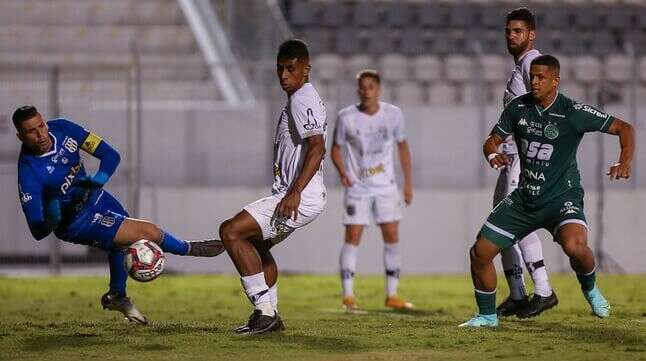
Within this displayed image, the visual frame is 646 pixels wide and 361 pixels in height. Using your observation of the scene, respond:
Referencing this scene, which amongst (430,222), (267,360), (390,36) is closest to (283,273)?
(430,222)

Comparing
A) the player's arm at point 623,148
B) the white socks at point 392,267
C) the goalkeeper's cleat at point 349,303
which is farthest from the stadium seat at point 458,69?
the player's arm at point 623,148

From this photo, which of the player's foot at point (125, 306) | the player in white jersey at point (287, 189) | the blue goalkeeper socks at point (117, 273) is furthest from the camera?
the blue goalkeeper socks at point (117, 273)

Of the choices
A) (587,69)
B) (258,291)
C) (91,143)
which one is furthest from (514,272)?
(587,69)

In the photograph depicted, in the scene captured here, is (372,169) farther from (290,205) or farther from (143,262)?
(290,205)

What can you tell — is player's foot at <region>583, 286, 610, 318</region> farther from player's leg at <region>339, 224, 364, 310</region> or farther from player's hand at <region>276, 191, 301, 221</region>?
player's leg at <region>339, 224, 364, 310</region>

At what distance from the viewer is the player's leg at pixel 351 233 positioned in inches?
479

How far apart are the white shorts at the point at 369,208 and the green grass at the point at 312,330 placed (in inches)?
34.5

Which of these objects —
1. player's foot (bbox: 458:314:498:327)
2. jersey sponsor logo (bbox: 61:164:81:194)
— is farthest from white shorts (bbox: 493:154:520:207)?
jersey sponsor logo (bbox: 61:164:81:194)

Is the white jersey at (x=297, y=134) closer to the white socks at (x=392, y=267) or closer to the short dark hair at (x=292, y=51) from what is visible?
the short dark hair at (x=292, y=51)

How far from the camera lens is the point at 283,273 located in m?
17.0

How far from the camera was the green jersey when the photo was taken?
340 inches

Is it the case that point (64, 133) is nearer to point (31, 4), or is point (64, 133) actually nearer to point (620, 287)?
point (620, 287)

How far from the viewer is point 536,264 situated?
32.7 ft

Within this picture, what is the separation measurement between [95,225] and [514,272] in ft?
10.7
